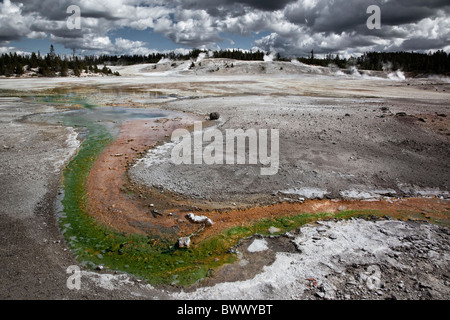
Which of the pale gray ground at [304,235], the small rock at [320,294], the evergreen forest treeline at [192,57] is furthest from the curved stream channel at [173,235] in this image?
the evergreen forest treeline at [192,57]

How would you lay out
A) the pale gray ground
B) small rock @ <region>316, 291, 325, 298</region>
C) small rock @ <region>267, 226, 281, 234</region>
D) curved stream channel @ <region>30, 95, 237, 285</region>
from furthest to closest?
small rock @ <region>267, 226, 281, 234</region> → curved stream channel @ <region>30, 95, 237, 285</region> → the pale gray ground → small rock @ <region>316, 291, 325, 298</region>

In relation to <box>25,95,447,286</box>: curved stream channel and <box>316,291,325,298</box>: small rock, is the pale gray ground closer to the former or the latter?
<box>316,291,325,298</box>: small rock

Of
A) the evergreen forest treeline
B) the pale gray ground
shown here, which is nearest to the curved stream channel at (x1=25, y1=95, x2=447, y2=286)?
the pale gray ground

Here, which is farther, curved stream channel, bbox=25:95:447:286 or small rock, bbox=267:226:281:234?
small rock, bbox=267:226:281:234

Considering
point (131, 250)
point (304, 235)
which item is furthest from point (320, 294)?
point (131, 250)

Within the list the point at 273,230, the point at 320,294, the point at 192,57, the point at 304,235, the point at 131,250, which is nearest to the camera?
the point at 320,294

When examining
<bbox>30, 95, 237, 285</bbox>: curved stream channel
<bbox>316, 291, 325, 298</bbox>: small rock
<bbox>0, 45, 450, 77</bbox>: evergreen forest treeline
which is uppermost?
<bbox>0, 45, 450, 77</bbox>: evergreen forest treeline

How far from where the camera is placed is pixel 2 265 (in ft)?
13.9

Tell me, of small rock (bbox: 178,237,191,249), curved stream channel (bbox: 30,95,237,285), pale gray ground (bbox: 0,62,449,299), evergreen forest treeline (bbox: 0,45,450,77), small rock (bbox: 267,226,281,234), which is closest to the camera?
pale gray ground (bbox: 0,62,449,299)

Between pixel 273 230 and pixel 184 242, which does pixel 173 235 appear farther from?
pixel 273 230

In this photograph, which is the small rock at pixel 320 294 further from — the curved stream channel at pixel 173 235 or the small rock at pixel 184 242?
the small rock at pixel 184 242

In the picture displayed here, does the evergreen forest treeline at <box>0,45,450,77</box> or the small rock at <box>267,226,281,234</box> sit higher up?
the evergreen forest treeline at <box>0,45,450,77</box>

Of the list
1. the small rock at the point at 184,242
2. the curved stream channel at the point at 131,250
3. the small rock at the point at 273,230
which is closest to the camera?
the curved stream channel at the point at 131,250
